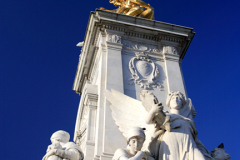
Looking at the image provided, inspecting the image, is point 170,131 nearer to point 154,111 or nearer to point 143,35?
point 154,111

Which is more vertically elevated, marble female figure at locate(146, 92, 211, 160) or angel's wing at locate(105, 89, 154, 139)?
angel's wing at locate(105, 89, 154, 139)

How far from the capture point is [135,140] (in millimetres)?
7730

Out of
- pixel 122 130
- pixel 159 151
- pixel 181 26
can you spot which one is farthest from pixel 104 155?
pixel 181 26

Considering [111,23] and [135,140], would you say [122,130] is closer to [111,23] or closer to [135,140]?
[135,140]

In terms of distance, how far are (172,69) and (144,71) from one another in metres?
1.23

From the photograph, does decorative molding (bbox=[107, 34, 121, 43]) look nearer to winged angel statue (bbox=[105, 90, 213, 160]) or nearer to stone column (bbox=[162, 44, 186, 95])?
stone column (bbox=[162, 44, 186, 95])

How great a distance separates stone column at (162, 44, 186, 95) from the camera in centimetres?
1234

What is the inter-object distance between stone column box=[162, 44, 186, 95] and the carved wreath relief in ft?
1.48

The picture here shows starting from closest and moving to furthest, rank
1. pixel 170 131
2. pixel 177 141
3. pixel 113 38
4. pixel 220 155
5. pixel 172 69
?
1. pixel 177 141
2. pixel 170 131
3. pixel 220 155
4. pixel 172 69
5. pixel 113 38

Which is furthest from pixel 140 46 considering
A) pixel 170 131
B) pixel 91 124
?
pixel 170 131

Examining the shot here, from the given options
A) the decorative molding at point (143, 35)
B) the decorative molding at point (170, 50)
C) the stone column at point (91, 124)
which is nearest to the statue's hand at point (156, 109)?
the stone column at point (91, 124)

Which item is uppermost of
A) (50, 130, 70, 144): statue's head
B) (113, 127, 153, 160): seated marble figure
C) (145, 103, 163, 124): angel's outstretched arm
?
(50, 130, 70, 144): statue's head

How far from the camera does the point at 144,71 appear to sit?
12.5 metres

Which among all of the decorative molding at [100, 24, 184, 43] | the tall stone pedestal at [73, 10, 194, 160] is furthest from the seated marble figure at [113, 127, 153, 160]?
the decorative molding at [100, 24, 184, 43]
